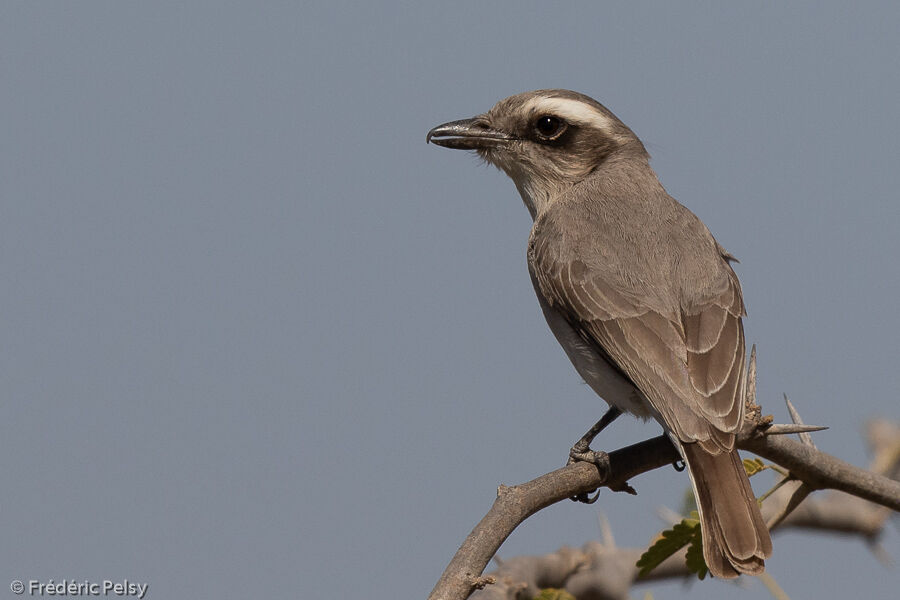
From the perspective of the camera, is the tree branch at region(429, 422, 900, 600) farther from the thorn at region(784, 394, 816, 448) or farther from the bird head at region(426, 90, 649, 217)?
the bird head at region(426, 90, 649, 217)

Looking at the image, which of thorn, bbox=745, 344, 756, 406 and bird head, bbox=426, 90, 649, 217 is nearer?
thorn, bbox=745, 344, 756, 406

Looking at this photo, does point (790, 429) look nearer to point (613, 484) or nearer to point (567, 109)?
point (613, 484)

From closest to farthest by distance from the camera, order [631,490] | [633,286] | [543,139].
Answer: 1. [631,490]
2. [633,286]
3. [543,139]

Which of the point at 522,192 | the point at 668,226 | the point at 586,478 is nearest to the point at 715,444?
the point at 586,478

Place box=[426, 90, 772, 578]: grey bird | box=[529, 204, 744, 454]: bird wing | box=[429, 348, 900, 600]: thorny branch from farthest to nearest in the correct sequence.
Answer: box=[529, 204, 744, 454]: bird wing → box=[426, 90, 772, 578]: grey bird → box=[429, 348, 900, 600]: thorny branch

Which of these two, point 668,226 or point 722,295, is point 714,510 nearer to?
point 722,295

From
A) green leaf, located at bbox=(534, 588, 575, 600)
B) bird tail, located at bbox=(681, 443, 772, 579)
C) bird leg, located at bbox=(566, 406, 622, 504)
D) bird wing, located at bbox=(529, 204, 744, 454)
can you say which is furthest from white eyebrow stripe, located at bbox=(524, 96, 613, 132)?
green leaf, located at bbox=(534, 588, 575, 600)

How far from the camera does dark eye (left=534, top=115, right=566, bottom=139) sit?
697 cm

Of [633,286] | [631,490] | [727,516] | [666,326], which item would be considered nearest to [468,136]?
[633,286]

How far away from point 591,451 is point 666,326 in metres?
0.70

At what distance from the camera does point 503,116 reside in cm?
708

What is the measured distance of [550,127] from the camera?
22.9ft

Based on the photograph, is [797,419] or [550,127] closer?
[797,419]

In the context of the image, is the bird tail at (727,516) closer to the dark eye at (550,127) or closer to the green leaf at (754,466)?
the green leaf at (754,466)
